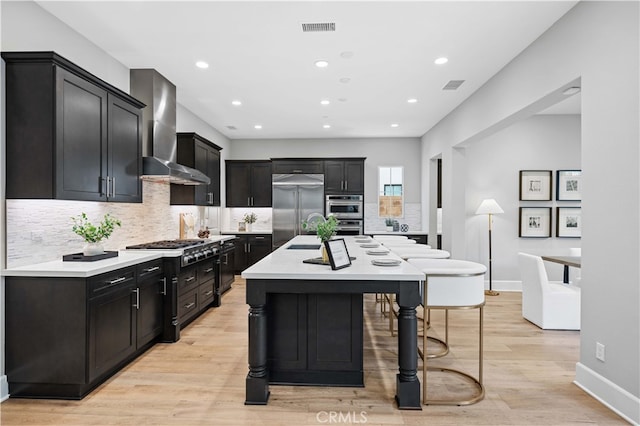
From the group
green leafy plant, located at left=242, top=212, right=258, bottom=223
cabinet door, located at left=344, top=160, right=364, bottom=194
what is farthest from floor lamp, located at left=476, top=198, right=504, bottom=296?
green leafy plant, located at left=242, top=212, right=258, bottom=223

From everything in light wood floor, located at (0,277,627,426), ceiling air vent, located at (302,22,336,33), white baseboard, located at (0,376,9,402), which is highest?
ceiling air vent, located at (302,22,336,33)

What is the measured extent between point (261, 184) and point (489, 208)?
455 centimetres

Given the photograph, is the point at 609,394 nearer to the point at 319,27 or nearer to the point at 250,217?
the point at 319,27

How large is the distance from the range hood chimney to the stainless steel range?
0.85 meters

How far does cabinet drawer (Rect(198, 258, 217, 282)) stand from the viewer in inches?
174

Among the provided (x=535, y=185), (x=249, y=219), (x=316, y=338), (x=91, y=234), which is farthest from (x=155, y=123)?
(x=535, y=185)

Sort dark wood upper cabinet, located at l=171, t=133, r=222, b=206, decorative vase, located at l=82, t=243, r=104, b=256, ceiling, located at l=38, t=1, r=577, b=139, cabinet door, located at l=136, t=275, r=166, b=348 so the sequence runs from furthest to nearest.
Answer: dark wood upper cabinet, located at l=171, t=133, r=222, b=206, cabinet door, located at l=136, t=275, r=166, b=348, decorative vase, located at l=82, t=243, r=104, b=256, ceiling, located at l=38, t=1, r=577, b=139

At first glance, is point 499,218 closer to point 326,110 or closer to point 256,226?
point 326,110

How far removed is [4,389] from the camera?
2479mm

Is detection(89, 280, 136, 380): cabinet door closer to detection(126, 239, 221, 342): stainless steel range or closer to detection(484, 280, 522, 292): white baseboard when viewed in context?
detection(126, 239, 221, 342): stainless steel range

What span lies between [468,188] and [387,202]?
2165mm

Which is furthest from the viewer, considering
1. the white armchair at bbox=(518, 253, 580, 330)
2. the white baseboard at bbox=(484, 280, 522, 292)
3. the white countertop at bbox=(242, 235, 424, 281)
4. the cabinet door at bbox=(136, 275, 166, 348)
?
the white baseboard at bbox=(484, 280, 522, 292)

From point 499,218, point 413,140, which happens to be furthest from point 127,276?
point 413,140

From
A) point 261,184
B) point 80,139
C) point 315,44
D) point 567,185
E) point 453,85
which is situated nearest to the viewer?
point 80,139
